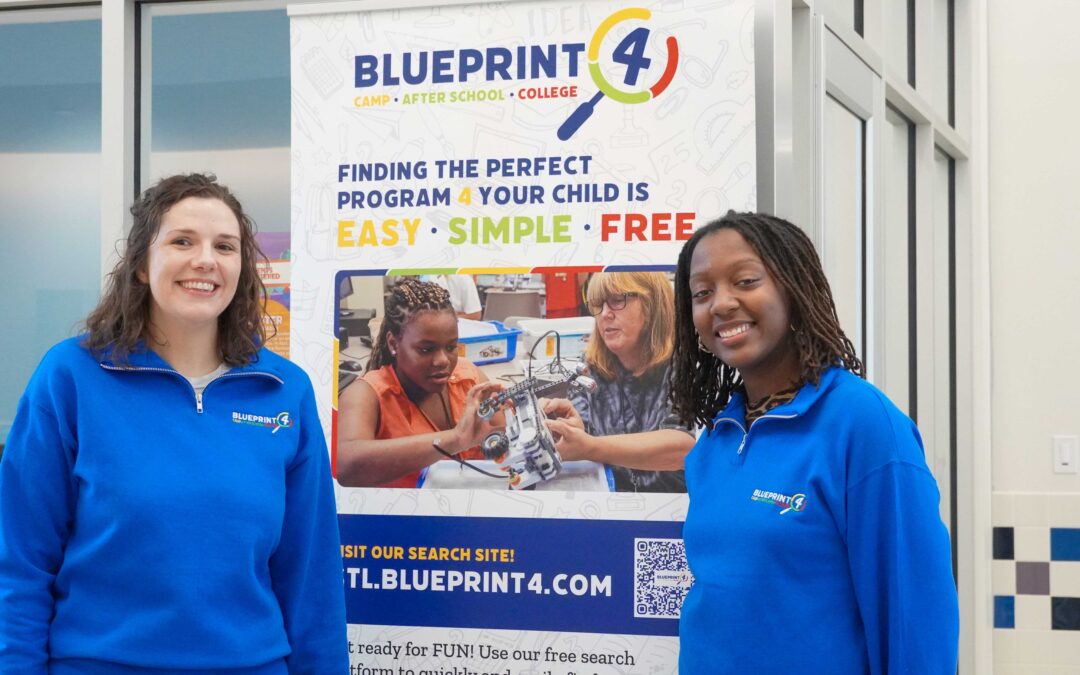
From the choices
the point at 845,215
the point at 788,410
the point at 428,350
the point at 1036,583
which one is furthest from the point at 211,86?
the point at 1036,583

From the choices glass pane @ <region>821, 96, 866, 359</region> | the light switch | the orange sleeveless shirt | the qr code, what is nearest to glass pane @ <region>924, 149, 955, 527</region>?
the light switch

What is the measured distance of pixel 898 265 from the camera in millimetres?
3229

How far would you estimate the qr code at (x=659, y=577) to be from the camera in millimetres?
2246

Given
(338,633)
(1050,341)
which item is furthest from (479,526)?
(1050,341)

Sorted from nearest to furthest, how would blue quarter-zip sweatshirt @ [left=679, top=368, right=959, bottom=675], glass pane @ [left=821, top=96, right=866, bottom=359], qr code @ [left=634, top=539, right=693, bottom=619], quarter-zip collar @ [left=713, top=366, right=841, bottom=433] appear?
blue quarter-zip sweatshirt @ [left=679, top=368, right=959, bottom=675]
quarter-zip collar @ [left=713, top=366, right=841, bottom=433]
qr code @ [left=634, top=539, right=693, bottom=619]
glass pane @ [left=821, top=96, right=866, bottom=359]

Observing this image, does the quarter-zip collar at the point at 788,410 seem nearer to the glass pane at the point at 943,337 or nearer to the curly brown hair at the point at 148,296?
the curly brown hair at the point at 148,296

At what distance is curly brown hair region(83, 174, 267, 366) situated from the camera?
1843 millimetres

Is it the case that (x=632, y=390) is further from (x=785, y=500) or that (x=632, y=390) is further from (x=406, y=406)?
(x=785, y=500)

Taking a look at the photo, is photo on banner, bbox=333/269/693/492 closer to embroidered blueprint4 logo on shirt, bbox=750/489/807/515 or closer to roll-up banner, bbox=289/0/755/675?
roll-up banner, bbox=289/0/755/675

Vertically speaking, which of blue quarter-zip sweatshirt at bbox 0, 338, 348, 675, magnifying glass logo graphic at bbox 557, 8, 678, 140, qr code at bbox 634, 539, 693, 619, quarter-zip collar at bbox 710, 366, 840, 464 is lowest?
qr code at bbox 634, 539, 693, 619

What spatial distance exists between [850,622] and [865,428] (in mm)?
259

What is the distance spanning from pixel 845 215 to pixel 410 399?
1.09 meters

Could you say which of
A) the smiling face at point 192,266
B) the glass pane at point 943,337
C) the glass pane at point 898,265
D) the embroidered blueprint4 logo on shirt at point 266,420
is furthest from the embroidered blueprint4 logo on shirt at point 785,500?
the glass pane at point 943,337

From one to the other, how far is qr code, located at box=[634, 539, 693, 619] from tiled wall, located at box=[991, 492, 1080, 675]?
7.25 feet
